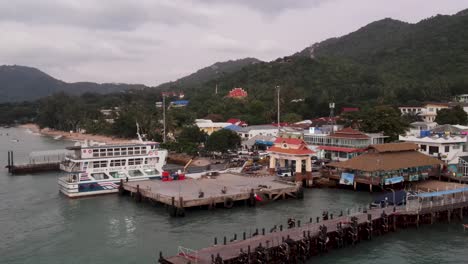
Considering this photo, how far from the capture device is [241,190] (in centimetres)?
4466

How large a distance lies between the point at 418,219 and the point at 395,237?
3.65 metres

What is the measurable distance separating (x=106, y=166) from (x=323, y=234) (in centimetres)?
2655

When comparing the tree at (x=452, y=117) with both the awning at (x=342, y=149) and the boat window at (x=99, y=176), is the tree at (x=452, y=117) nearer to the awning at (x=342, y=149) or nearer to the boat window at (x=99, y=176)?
the awning at (x=342, y=149)

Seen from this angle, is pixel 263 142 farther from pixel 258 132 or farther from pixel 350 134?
pixel 350 134

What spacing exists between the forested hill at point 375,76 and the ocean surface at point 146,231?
69052 mm

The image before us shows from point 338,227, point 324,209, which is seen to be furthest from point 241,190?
point 338,227

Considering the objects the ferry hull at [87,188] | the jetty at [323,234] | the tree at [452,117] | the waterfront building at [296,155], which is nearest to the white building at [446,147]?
the waterfront building at [296,155]

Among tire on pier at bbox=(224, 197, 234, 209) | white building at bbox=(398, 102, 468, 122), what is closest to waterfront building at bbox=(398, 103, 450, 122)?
white building at bbox=(398, 102, 468, 122)

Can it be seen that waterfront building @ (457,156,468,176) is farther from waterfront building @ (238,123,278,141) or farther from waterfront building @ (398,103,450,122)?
waterfront building @ (398,103,450,122)

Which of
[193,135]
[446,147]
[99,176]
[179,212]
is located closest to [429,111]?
[446,147]

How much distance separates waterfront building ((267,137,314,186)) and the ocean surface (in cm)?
350

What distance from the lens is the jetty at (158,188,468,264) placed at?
2655cm

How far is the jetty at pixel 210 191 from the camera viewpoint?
40750mm

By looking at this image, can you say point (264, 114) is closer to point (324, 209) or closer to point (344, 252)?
point (324, 209)
